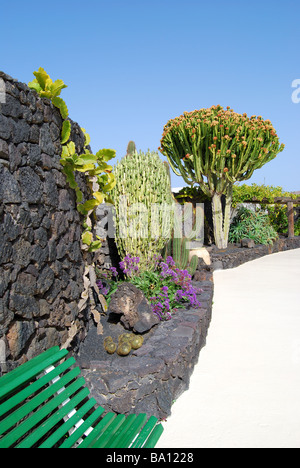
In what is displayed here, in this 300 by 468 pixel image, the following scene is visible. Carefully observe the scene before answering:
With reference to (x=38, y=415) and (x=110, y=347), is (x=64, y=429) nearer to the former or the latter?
(x=38, y=415)

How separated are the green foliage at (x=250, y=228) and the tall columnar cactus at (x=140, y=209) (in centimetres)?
721

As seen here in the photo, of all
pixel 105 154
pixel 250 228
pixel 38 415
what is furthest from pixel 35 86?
pixel 250 228

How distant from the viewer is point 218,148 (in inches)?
393

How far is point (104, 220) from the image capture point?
18.2 feet

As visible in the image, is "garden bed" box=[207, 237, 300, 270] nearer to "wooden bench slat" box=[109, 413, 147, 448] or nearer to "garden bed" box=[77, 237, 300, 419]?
"garden bed" box=[77, 237, 300, 419]

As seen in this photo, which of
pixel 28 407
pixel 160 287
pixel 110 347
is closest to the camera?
pixel 28 407

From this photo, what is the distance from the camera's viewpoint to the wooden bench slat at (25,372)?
1.82m

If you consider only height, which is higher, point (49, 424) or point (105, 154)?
point (105, 154)

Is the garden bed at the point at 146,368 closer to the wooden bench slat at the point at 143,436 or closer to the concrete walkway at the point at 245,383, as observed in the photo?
the concrete walkway at the point at 245,383

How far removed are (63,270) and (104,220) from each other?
234cm

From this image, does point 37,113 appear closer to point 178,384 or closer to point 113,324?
point 113,324

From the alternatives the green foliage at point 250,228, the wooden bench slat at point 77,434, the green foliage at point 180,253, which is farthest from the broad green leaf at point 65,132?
the green foliage at point 250,228

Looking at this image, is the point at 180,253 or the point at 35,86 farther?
the point at 180,253

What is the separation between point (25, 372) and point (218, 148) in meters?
8.91
